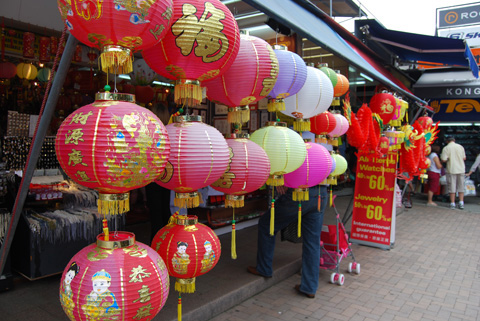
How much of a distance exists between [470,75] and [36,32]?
36.9ft

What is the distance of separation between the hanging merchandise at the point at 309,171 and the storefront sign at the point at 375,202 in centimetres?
302

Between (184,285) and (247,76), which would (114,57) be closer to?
(247,76)

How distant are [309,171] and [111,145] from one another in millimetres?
2184

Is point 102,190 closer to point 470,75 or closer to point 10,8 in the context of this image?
point 10,8

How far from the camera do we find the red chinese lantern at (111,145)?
1.63m

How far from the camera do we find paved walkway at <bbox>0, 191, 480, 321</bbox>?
3584 millimetres

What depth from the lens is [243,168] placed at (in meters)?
2.55

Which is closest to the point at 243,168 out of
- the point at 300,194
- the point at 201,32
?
the point at 201,32

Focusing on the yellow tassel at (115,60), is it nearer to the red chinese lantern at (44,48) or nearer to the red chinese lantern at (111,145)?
the red chinese lantern at (111,145)

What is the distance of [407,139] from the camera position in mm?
6320

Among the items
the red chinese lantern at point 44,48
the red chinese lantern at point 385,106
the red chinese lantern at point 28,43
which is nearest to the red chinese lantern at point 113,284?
the red chinese lantern at point 28,43

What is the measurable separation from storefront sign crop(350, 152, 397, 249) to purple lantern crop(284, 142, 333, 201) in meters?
3.02

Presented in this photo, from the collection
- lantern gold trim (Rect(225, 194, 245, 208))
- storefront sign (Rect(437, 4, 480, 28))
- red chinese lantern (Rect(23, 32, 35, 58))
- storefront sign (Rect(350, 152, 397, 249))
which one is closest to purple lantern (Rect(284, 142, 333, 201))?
lantern gold trim (Rect(225, 194, 245, 208))

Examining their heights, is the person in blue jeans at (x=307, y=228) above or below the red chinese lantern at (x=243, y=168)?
below
